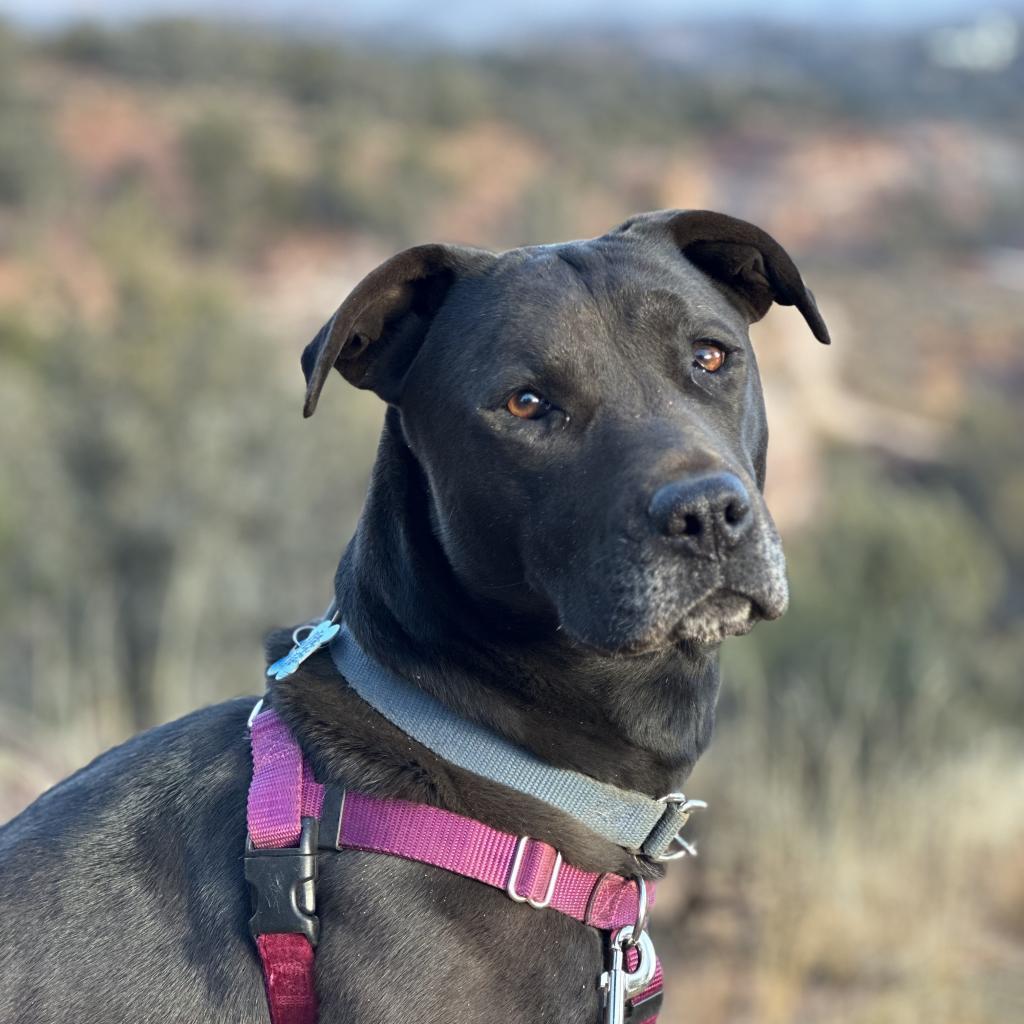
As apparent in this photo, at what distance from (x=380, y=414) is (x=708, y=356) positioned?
12.2 m

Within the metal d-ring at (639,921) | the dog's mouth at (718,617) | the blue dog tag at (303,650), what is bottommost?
the metal d-ring at (639,921)

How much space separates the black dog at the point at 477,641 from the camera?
2.37m

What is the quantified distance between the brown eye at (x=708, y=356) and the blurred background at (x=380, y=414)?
2.60 meters

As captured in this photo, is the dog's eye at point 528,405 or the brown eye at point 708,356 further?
the brown eye at point 708,356

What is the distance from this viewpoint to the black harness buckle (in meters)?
2.29

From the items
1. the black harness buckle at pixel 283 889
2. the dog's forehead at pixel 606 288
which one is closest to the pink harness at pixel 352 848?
the black harness buckle at pixel 283 889

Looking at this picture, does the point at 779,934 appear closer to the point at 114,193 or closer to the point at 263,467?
the point at 263,467

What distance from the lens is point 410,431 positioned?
2861 millimetres

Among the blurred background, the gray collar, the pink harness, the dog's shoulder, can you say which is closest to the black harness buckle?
the pink harness

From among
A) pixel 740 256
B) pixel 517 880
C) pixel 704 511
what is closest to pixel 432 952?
pixel 517 880

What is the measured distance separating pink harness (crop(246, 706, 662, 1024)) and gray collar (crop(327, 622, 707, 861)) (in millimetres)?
106

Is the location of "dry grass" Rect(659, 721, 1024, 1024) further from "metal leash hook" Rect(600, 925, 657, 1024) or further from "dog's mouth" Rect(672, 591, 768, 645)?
"dog's mouth" Rect(672, 591, 768, 645)

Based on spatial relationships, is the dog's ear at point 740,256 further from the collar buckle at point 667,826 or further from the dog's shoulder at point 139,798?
the dog's shoulder at point 139,798

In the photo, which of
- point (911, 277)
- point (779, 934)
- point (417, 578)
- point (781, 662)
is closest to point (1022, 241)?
point (911, 277)
